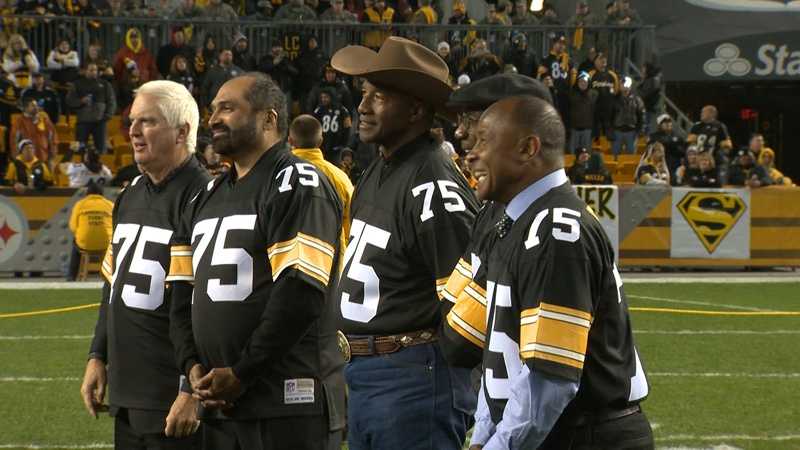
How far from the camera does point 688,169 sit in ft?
70.8

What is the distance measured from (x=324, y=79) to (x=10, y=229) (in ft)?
22.7

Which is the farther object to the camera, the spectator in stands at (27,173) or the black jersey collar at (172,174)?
the spectator in stands at (27,173)

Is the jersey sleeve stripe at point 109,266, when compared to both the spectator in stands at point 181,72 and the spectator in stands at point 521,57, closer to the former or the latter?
the spectator in stands at point 181,72

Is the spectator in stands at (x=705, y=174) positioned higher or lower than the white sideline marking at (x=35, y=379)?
higher

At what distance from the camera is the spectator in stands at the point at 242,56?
24.4 m

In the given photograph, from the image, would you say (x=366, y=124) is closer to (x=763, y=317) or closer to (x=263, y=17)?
(x=763, y=317)

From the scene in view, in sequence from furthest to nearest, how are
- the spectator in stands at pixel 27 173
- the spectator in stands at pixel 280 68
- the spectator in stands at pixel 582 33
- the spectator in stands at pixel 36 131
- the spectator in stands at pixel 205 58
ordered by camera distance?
the spectator in stands at pixel 582 33, the spectator in stands at pixel 280 68, the spectator in stands at pixel 205 58, the spectator in stands at pixel 36 131, the spectator in stands at pixel 27 173

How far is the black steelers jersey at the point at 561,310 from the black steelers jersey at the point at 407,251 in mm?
976

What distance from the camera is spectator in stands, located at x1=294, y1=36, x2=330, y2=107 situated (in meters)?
24.6

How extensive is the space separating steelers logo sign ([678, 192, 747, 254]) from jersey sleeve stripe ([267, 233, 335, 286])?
16659 millimetres

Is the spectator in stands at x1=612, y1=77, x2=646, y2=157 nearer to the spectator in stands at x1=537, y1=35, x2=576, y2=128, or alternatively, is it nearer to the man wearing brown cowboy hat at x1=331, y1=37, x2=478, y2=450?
the spectator in stands at x1=537, y1=35, x2=576, y2=128

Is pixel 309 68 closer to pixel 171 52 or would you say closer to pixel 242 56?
pixel 242 56

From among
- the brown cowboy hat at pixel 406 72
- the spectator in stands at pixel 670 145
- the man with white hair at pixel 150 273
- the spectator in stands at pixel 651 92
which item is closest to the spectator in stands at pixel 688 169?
the spectator in stands at pixel 670 145

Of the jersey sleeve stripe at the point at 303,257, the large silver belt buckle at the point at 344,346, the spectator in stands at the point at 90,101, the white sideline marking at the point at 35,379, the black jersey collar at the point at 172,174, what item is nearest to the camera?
the jersey sleeve stripe at the point at 303,257
